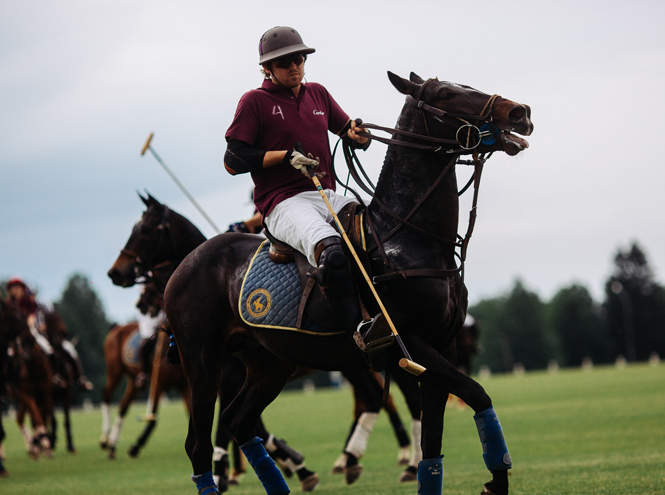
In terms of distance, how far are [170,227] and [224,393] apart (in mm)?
1960

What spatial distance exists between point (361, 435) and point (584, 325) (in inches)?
3522

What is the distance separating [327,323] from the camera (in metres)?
5.33

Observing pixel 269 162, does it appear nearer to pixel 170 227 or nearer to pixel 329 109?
pixel 329 109

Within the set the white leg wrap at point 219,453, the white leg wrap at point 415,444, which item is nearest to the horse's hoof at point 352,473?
the white leg wrap at point 415,444

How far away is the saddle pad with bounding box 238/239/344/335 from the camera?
18.2ft

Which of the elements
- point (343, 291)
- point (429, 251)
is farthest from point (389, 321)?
point (429, 251)

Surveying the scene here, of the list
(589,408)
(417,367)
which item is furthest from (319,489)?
(589,408)

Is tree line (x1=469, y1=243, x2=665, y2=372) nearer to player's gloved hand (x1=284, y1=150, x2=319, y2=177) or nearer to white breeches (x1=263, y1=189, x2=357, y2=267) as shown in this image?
white breeches (x1=263, y1=189, x2=357, y2=267)

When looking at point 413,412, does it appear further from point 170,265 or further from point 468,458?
point 170,265

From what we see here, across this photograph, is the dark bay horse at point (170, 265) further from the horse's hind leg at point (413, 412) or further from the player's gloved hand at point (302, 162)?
the player's gloved hand at point (302, 162)

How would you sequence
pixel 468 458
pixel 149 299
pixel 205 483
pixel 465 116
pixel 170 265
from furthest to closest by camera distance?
pixel 468 458
pixel 149 299
pixel 170 265
pixel 205 483
pixel 465 116

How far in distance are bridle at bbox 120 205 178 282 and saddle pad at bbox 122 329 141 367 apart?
26.4ft

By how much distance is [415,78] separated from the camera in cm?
551

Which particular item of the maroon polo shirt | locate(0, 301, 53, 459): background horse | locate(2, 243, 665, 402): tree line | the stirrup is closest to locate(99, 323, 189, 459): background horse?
locate(0, 301, 53, 459): background horse
